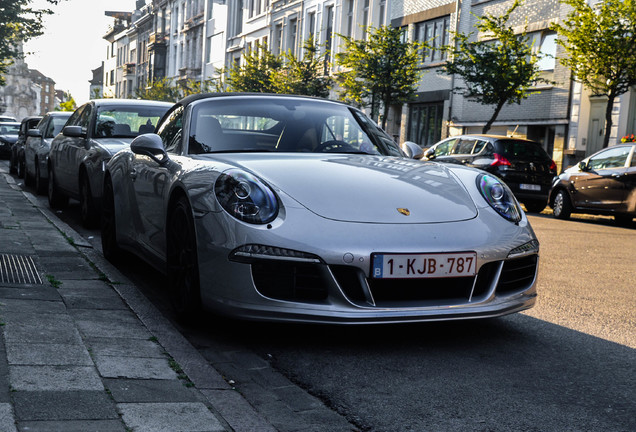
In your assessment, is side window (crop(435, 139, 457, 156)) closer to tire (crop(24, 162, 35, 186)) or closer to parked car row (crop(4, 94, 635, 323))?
tire (crop(24, 162, 35, 186))

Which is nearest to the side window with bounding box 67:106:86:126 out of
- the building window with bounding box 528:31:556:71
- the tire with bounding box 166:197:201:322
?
the tire with bounding box 166:197:201:322

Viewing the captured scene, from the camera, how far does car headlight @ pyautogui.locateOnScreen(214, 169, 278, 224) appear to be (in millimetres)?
4301

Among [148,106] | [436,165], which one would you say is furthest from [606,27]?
[436,165]

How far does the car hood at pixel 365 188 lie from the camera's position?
172 inches

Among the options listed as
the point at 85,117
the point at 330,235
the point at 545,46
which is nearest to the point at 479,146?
the point at 545,46

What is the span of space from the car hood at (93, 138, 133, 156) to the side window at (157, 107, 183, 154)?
2.71 meters

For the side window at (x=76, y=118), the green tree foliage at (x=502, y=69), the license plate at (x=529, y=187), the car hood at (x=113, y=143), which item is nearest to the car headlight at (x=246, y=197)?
the car hood at (x=113, y=143)

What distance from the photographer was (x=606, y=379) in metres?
4.00

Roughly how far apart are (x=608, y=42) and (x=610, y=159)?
15.4ft

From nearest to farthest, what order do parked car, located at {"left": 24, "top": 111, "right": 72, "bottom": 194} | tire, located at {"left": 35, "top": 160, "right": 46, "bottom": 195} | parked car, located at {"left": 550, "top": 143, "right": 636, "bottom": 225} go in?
parked car, located at {"left": 24, "top": 111, "right": 72, "bottom": 194} → tire, located at {"left": 35, "top": 160, "right": 46, "bottom": 195} → parked car, located at {"left": 550, "top": 143, "right": 636, "bottom": 225}

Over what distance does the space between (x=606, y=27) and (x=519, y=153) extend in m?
3.64

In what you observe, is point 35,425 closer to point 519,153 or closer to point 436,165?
point 436,165

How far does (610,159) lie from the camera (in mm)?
15664

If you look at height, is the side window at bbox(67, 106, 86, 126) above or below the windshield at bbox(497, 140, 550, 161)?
above
